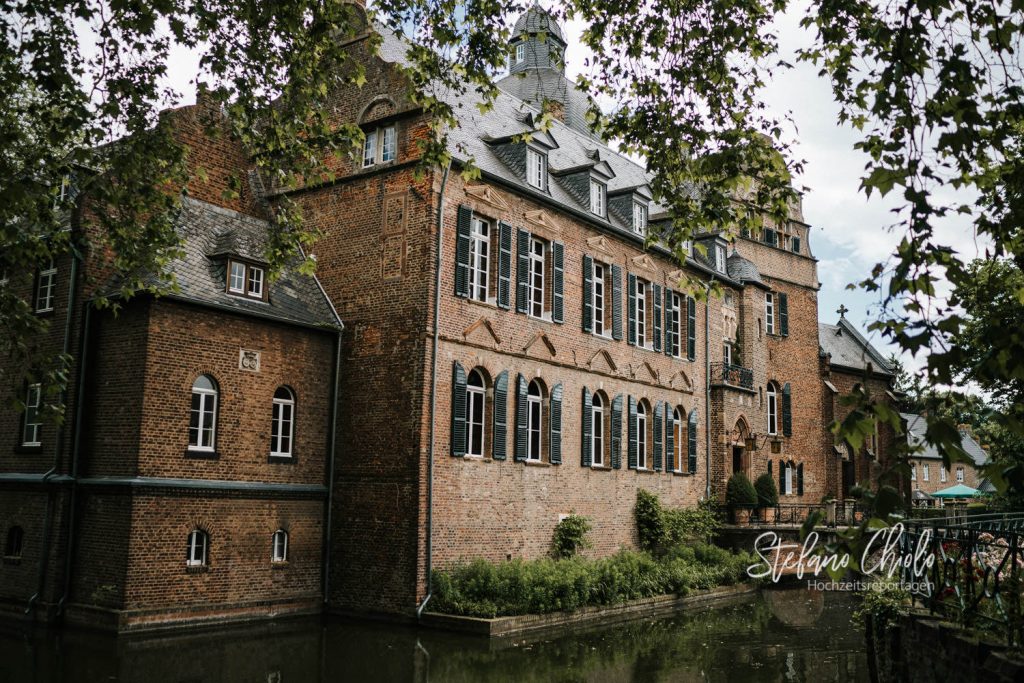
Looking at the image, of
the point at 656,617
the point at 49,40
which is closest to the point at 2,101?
the point at 49,40

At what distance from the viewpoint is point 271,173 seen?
12.3 meters

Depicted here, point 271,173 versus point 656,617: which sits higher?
point 271,173

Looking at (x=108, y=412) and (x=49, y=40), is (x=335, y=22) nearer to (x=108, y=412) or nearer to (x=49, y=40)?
(x=49, y=40)

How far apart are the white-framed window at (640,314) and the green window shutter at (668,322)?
34.1 inches

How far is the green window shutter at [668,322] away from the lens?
27078mm

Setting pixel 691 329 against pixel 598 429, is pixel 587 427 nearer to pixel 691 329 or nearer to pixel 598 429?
pixel 598 429

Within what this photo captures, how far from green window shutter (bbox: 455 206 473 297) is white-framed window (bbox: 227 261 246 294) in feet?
14.1

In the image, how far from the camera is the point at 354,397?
1969cm

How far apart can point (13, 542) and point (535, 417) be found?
434 inches

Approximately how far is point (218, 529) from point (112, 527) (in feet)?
5.99

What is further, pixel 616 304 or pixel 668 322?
pixel 668 322

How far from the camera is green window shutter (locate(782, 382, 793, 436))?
3378 cm

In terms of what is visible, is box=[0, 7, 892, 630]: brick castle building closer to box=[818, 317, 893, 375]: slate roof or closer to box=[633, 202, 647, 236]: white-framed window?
box=[633, 202, 647, 236]: white-framed window

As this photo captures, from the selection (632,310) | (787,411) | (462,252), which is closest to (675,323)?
(632,310)
